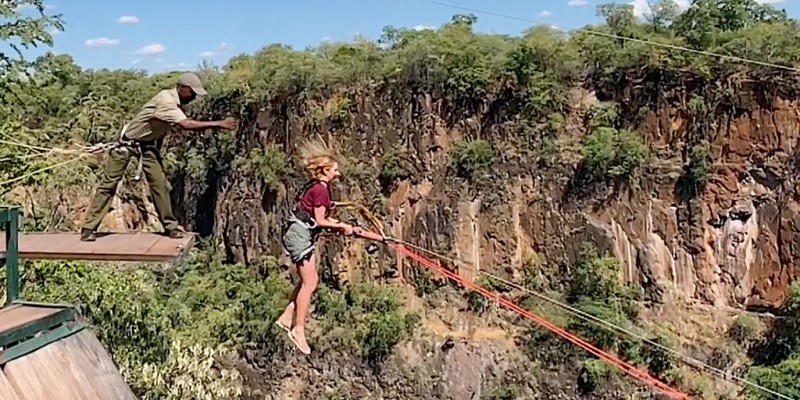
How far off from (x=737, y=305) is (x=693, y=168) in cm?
360

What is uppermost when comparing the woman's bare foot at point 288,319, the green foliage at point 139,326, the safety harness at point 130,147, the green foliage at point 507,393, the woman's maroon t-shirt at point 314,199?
the safety harness at point 130,147

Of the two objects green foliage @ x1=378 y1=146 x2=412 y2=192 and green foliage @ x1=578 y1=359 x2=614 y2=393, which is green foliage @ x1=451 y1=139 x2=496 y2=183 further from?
green foliage @ x1=578 y1=359 x2=614 y2=393

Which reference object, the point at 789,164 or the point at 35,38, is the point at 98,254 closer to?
the point at 35,38

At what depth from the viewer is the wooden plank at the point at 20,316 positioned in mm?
3168

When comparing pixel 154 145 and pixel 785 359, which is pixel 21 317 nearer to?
pixel 154 145

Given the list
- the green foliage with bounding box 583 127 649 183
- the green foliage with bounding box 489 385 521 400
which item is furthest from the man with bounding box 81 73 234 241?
the green foliage with bounding box 583 127 649 183

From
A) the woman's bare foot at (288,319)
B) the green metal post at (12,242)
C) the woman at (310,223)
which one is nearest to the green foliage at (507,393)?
the woman's bare foot at (288,319)

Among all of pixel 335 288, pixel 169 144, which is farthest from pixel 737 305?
pixel 169 144

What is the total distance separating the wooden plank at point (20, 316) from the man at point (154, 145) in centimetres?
306

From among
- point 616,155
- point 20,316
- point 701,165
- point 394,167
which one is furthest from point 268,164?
point 20,316

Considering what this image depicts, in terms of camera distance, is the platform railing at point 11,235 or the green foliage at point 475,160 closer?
the platform railing at point 11,235

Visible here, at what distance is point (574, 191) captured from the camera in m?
26.6

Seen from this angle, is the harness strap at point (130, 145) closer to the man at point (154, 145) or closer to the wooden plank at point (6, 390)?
the man at point (154, 145)

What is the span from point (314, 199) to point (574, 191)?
20977 millimetres
